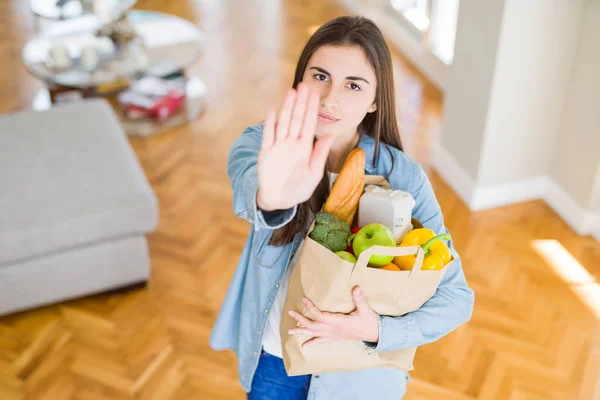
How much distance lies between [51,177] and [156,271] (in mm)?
610

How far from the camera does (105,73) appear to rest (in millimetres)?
3744

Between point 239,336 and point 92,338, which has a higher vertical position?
point 239,336

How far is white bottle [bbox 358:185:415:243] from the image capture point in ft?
4.12

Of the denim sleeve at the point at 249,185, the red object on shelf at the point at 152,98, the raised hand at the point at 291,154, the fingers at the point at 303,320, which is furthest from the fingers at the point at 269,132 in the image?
the red object on shelf at the point at 152,98

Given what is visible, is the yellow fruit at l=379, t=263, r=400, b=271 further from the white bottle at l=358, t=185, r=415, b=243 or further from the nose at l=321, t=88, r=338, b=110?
the nose at l=321, t=88, r=338, b=110

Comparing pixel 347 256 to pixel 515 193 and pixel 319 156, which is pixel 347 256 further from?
pixel 515 193

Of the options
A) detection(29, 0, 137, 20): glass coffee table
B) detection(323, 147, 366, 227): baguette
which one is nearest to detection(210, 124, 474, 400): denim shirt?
detection(323, 147, 366, 227): baguette

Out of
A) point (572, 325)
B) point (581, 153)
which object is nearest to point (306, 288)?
point (572, 325)

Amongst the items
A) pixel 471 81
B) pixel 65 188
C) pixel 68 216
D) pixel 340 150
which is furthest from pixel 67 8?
pixel 340 150

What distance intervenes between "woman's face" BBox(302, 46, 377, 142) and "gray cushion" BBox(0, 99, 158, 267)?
150 cm

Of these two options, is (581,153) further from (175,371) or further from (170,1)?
(170,1)

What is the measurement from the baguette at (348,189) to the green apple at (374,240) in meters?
0.09

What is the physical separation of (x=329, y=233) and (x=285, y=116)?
235 millimetres

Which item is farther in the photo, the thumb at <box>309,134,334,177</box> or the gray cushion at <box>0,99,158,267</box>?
the gray cushion at <box>0,99,158,267</box>
